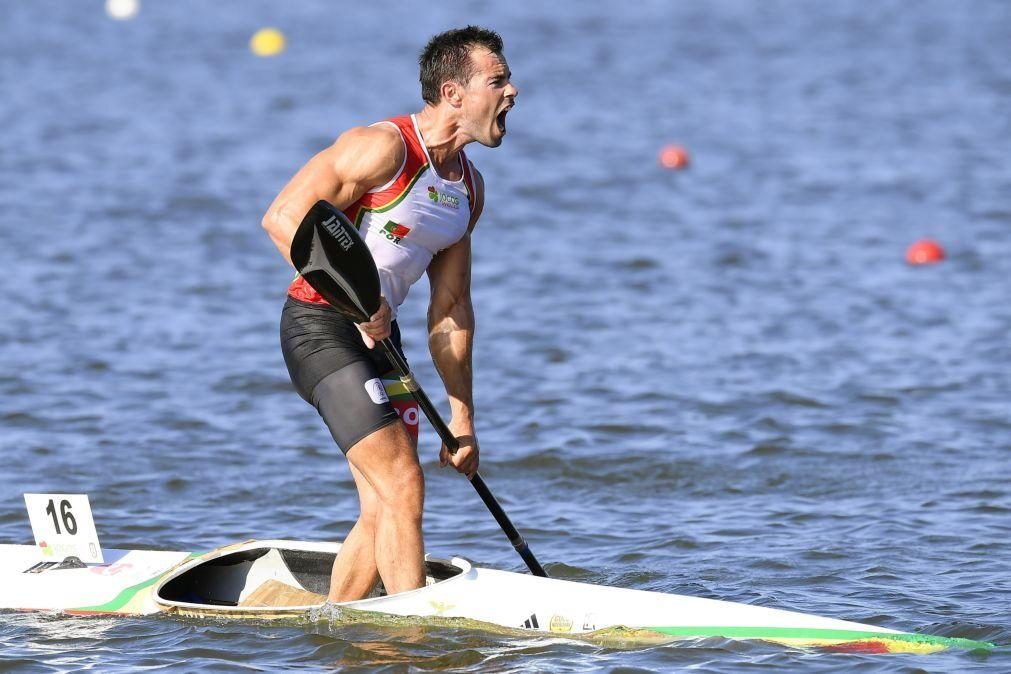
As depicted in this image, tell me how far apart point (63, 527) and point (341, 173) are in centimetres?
210

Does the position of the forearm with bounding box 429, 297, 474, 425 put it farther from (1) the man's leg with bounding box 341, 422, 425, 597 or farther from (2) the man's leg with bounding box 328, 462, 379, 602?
(2) the man's leg with bounding box 328, 462, 379, 602

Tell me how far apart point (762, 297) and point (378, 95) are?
13.2 meters

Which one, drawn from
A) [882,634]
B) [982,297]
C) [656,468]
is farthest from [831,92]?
[882,634]

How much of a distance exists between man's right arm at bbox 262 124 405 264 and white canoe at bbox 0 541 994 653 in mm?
1408

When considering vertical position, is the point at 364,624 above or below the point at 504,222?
below

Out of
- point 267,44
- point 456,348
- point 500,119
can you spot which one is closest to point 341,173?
point 500,119

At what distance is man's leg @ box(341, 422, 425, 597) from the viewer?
5375 millimetres

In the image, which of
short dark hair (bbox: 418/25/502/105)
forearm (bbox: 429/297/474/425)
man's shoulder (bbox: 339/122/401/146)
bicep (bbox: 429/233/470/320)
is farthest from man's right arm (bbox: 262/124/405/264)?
forearm (bbox: 429/297/474/425)

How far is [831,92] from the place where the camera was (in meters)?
24.8

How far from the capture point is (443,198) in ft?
17.8

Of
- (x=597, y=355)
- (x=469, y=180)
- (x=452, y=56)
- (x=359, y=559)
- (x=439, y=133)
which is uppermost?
(x=452, y=56)

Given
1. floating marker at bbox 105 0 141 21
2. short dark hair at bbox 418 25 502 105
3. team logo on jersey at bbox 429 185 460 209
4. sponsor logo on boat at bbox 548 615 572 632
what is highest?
floating marker at bbox 105 0 141 21

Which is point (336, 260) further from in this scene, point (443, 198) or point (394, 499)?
point (394, 499)

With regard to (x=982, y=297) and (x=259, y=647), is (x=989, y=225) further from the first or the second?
(x=259, y=647)
